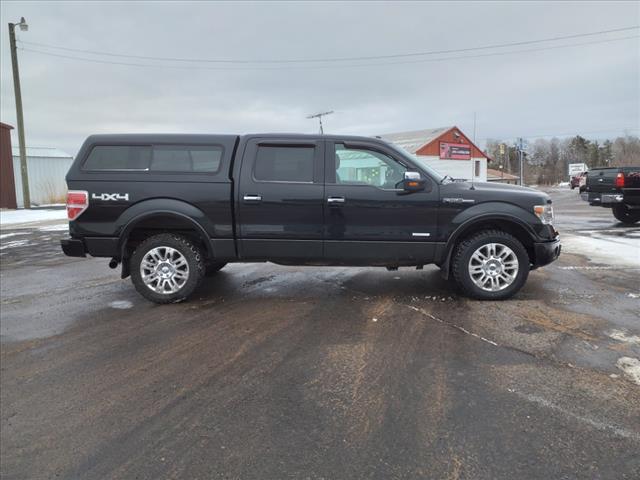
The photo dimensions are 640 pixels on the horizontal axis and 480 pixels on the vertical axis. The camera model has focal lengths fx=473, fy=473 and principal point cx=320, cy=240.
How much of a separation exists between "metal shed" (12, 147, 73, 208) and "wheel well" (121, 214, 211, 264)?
26667 millimetres

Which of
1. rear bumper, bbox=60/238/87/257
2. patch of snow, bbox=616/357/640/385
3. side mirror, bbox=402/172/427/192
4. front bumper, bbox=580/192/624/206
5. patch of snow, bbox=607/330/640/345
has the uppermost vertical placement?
side mirror, bbox=402/172/427/192

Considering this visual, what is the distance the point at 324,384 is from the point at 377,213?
249 centimetres

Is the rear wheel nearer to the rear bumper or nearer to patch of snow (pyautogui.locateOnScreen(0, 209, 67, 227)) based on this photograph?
the rear bumper

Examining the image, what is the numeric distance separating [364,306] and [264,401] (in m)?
2.36

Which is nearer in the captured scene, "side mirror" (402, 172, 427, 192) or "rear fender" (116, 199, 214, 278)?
"side mirror" (402, 172, 427, 192)

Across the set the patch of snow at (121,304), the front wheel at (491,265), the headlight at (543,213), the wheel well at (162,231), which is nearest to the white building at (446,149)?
the headlight at (543,213)

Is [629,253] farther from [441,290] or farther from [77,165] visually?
[77,165]

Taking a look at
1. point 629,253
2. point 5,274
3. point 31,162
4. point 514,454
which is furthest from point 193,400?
point 31,162

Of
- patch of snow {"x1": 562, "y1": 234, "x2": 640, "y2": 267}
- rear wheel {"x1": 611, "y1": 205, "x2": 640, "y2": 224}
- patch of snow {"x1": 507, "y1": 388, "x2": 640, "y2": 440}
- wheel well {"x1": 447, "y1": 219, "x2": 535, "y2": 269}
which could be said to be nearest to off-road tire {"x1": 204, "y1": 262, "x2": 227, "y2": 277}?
wheel well {"x1": 447, "y1": 219, "x2": 535, "y2": 269}

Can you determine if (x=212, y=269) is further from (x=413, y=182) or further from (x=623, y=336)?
(x=623, y=336)

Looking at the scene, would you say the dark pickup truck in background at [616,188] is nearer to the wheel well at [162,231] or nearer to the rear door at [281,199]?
the rear door at [281,199]

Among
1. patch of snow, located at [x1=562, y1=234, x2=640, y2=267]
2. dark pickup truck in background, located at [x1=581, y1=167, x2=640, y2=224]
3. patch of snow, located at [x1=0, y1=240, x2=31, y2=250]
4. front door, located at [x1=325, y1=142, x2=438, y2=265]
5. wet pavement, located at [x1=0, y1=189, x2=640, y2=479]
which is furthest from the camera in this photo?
dark pickup truck in background, located at [x1=581, y1=167, x2=640, y2=224]

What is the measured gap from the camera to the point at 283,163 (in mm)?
5594

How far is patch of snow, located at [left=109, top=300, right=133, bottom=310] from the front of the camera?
5.60 meters
